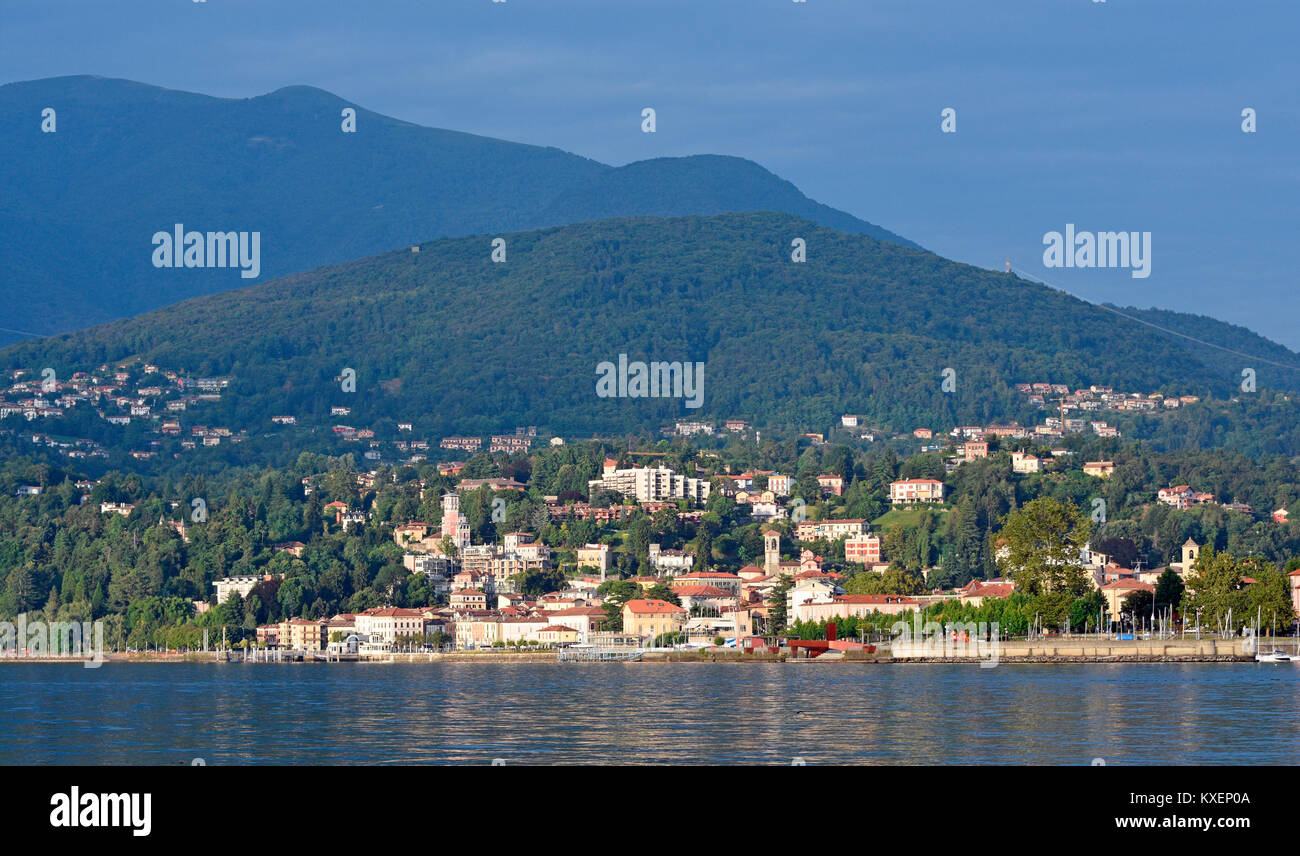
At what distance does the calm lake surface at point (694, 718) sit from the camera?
37906 mm

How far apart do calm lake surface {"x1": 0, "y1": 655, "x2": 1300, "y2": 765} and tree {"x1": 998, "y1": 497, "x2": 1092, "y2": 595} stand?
17.2m

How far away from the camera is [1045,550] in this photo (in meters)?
99.1

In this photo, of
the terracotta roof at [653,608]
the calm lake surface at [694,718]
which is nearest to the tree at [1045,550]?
the calm lake surface at [694,718]

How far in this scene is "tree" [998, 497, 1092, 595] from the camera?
9838 centimetres

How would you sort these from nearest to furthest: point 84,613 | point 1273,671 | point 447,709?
point 447,709 → point 1273,671 → point 84,613

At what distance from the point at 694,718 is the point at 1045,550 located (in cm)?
5379

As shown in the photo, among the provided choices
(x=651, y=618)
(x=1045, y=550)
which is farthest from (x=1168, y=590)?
(x=651, y=618)

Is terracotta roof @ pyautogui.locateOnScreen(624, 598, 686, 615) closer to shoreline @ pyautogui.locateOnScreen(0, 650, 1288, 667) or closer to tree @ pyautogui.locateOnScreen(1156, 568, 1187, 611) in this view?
shoreline @ pyautogui.locateOnScreen(0, 650, 1288, 667)

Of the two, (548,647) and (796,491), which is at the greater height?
(796,491)
